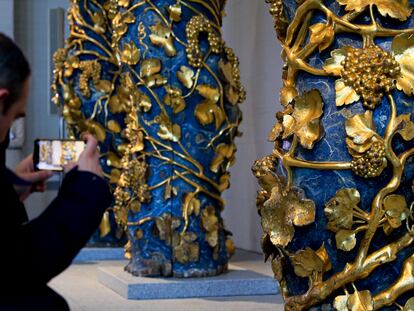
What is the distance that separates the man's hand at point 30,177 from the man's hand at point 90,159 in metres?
0.11

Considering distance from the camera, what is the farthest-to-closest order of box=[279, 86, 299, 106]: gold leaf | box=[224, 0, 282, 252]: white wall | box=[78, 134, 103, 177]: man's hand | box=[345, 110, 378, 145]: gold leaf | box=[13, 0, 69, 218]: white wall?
1. box=[13, 0, 69, 218]: white wall
2. box=[224, 0, 282, 252]: white wall
3. box=[279, 86, 299, 106]: gold leaf
4. box=[345, 110, 378, 145]: gold leaf
5. box=[78, 134, 103, 177]: man's hand

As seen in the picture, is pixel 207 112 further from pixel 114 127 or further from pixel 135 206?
pixel 114 127

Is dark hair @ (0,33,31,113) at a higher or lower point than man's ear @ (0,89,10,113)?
higher

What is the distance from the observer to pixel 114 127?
6.00 meters

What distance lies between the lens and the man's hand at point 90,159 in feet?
5.67

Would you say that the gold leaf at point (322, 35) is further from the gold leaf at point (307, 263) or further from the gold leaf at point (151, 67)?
the gold leaf at point (151, 67)

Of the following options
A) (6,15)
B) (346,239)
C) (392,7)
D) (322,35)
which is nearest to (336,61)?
(322,35)

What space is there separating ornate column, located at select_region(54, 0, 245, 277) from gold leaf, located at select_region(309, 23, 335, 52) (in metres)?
2.03

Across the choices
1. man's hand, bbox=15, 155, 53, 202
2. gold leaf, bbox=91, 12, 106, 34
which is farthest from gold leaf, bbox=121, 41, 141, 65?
man's hand, bbox=15, 155, 53, 202

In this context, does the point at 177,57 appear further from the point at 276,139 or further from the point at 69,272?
the point at 276,139

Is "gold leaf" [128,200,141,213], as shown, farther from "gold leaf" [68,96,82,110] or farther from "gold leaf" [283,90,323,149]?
"gold leaf" [283,90,323,149]

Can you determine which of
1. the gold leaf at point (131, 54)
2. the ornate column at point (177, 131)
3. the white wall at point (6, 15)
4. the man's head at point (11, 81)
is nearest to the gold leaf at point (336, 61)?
the man's head at point (11, 81)

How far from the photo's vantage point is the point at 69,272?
5453 mm

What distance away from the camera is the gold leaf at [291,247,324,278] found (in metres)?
2.39
